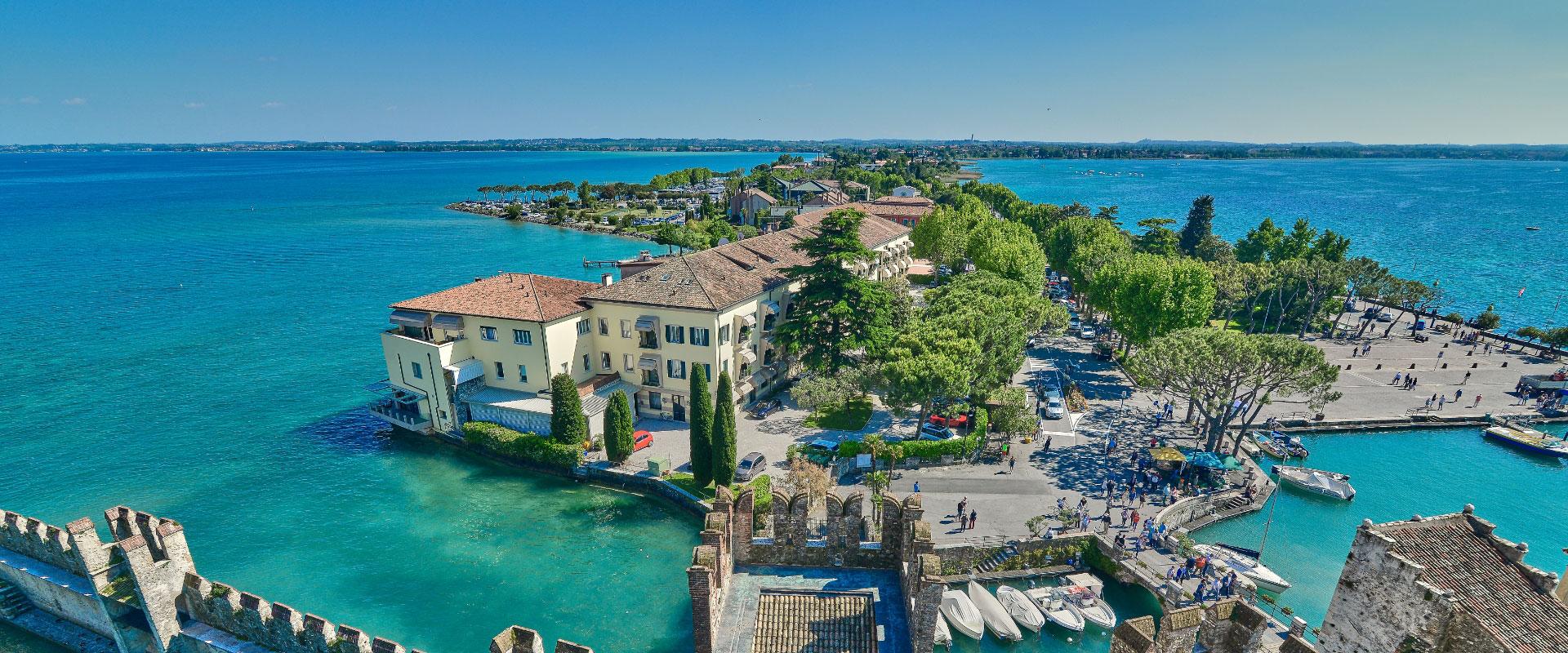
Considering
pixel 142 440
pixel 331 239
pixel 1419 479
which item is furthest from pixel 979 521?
pixel 331 239

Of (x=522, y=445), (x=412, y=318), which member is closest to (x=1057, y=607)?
(x=522, y=445)

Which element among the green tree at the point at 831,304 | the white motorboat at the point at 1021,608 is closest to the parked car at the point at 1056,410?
the green tree at the point at 831,304

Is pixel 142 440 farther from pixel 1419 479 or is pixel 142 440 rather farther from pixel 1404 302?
pixel 1404 302

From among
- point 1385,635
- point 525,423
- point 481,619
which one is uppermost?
point 1385,635

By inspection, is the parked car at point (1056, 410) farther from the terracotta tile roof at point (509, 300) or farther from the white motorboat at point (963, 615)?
the terracotta tile roof at point (509, 300)

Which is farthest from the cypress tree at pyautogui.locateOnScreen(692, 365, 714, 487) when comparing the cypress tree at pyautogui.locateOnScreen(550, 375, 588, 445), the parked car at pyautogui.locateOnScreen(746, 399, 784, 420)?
the parked car at pyautogui.locateOnScreen(746, 399, 784, 420)

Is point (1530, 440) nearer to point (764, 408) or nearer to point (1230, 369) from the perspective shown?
point (1230, 369)

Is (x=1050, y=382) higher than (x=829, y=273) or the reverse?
the reverse
